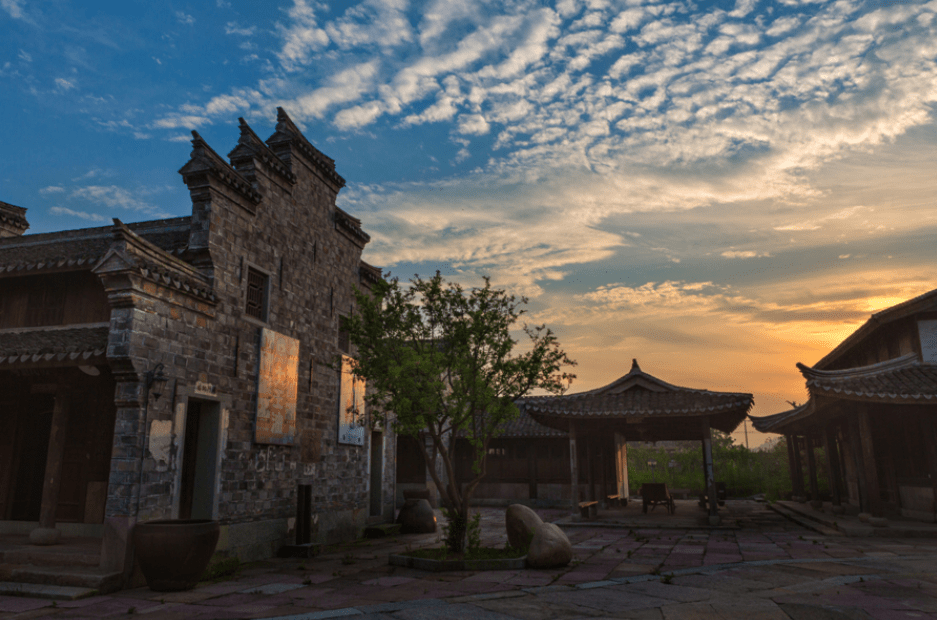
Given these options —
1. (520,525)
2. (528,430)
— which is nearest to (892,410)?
(520,525)

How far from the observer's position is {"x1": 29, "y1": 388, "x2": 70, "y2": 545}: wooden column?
979 centimetres

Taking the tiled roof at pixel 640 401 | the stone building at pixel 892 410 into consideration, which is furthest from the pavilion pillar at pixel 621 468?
the stone building at pixel 892 410

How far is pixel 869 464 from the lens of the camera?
43.6 feet

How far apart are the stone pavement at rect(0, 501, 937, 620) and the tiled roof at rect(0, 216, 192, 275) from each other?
215 inches

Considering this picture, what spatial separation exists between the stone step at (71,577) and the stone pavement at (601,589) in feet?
0.81

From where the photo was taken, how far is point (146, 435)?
28.1ft

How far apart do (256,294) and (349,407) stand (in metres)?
3.86

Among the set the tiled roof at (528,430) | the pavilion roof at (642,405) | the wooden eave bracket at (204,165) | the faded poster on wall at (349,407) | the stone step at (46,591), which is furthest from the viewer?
the tiled roof at (528,430)

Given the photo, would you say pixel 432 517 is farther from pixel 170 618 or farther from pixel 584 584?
pixel 170 618

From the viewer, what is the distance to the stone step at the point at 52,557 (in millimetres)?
8703

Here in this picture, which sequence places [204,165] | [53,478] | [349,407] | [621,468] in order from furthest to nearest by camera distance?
[621,468], [349,407], [204,165], [53,478]

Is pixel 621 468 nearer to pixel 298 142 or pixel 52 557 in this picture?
pixel 298 142

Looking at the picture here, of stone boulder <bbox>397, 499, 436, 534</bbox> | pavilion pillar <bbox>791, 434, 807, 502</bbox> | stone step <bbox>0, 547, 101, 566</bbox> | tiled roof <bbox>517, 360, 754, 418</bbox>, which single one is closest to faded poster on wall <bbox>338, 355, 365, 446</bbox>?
stone boulder <bbox>397, 499, 436, 534</bbox>

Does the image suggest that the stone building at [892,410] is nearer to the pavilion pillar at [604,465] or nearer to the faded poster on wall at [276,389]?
the pavilion pillar at [604,465]
